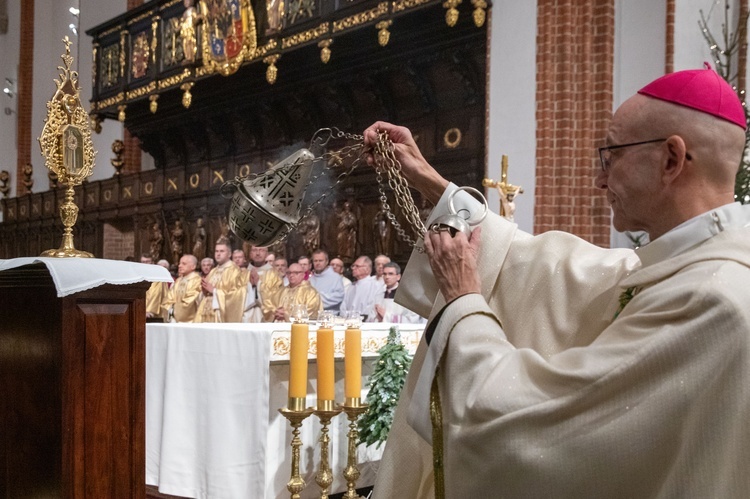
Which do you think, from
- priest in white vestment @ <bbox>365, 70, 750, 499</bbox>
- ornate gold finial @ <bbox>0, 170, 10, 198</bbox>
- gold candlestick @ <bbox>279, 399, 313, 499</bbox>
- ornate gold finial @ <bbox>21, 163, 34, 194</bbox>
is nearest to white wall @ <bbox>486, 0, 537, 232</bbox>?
gold candlestick @ <bbox>279, 399, 313, 499</bbox>

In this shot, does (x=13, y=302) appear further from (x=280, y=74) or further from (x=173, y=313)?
(x=280, y=74)

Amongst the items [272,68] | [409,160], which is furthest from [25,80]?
[409,160]

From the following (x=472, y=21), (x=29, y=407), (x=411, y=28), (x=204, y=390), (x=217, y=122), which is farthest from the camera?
(x=217, y=122)

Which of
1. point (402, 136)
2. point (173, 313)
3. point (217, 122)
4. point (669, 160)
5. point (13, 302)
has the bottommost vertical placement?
point (173, 313)

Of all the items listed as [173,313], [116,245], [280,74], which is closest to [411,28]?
[280,74]

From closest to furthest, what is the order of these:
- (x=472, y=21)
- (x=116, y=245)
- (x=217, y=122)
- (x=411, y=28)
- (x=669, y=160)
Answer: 1. (x=669, y=160)
2. (x=472, y=21)
3. (x=411, y=28)
4. (x=217, y=122)
5. (x=116, y=245)

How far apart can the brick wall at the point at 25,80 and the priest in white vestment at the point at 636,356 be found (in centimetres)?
2047

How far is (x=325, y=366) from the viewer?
311 cm

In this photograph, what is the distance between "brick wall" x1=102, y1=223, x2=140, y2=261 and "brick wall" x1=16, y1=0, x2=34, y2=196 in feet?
19.1

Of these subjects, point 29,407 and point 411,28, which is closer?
point 29,407

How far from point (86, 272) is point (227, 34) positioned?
9274 mm

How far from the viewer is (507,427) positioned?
1.27 meters

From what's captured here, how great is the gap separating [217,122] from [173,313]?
4.42m

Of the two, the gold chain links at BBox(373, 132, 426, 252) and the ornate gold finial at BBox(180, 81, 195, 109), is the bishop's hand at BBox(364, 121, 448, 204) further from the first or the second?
the ornate gold finial at BBox(180, 81, 195, 109)
